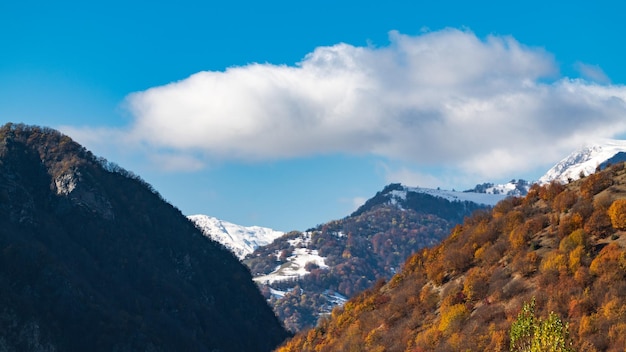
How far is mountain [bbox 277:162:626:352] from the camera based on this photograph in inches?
3531

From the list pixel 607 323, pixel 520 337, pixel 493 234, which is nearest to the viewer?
pixel 520 337

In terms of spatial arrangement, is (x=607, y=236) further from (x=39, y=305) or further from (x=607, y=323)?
(x=39, y=305)

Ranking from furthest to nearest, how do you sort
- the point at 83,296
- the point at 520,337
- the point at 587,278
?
the point at 83,296 → the point at 587,278 → the point at 520,337

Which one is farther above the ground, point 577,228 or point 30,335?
point 30,335

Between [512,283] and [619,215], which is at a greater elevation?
[619,215]

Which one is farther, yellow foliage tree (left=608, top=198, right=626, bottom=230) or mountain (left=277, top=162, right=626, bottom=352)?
yellow foliage tree (left=608, top=198, right=626, bottom=230)

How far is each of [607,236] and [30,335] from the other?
128238 millimetres

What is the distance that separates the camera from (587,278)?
95062 mm

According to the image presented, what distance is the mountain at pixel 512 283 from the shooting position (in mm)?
89688

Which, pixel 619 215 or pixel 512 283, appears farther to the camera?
pixel 512 283

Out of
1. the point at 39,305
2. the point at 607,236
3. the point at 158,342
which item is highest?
the point at 39,305

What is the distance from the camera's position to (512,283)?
106875 mm

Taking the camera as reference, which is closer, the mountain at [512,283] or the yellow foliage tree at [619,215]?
the mountain at [512,283]

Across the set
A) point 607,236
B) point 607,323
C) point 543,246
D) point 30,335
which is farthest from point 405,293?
point 30,335
